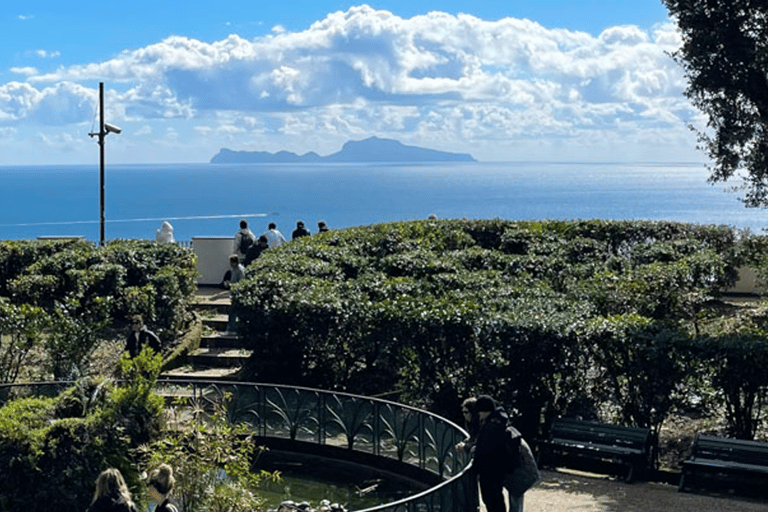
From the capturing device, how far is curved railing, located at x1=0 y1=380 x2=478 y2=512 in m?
11.8

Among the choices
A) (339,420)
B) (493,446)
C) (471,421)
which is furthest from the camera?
(339,420)

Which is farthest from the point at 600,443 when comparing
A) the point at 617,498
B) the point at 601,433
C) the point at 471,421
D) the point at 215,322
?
the point at 215,322

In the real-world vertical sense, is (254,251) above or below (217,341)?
above

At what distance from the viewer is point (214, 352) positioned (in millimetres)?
18688

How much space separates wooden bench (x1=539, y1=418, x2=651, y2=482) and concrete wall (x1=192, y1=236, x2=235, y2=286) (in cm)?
1413

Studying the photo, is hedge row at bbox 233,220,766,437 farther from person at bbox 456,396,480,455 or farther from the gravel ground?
person at bbox 456,396,480,455

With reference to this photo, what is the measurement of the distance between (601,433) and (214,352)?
27.0 ft

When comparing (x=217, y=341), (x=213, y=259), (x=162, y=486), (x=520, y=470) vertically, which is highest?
(x=213, y=259)

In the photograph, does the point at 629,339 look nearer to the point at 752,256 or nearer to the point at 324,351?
the point at 324,351

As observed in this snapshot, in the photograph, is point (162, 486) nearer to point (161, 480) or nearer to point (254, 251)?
point (161, 480)

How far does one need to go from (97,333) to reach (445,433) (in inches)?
327

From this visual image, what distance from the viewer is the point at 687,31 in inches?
632

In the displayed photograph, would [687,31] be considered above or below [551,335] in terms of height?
above

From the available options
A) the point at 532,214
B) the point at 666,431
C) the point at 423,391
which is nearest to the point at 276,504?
the point at 423,391
